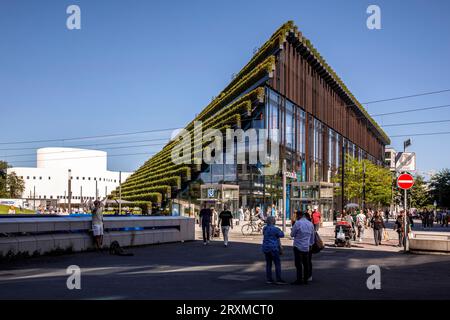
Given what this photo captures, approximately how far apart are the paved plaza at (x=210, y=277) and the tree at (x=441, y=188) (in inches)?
3431

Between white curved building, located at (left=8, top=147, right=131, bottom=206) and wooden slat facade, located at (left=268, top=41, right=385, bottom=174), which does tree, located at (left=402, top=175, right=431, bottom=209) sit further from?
white curved building, located at (left=8, top=147, right=131, bottom=206)

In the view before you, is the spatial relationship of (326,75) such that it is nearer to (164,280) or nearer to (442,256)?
(442,256)

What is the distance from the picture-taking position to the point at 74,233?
61.3 ft

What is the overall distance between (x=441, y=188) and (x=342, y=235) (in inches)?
3405

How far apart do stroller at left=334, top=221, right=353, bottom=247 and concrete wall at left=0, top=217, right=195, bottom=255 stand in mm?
7217

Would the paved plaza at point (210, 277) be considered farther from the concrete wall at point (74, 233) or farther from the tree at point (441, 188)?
the tree at point (441, 188)

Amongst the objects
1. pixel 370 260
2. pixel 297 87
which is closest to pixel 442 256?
pixel 370 260

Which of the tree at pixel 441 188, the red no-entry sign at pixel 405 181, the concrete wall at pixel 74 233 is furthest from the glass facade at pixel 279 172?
the tree at pixel 441 188

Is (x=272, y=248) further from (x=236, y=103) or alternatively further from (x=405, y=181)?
(x=236, y=103)

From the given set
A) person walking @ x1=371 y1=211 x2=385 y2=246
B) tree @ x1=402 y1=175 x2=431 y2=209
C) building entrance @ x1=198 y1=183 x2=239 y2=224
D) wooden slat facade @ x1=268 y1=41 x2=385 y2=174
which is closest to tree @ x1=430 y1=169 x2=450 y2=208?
tree @ x1=402 y1=175 x2=431 y2=209

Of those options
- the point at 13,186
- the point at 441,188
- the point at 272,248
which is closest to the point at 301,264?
the point at 272,248

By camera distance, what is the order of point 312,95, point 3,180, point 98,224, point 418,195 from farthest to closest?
point 3,180, point 418,195, point 312,95, point 98,224

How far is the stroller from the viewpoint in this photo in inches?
939

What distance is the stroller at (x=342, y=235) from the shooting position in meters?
23.8
